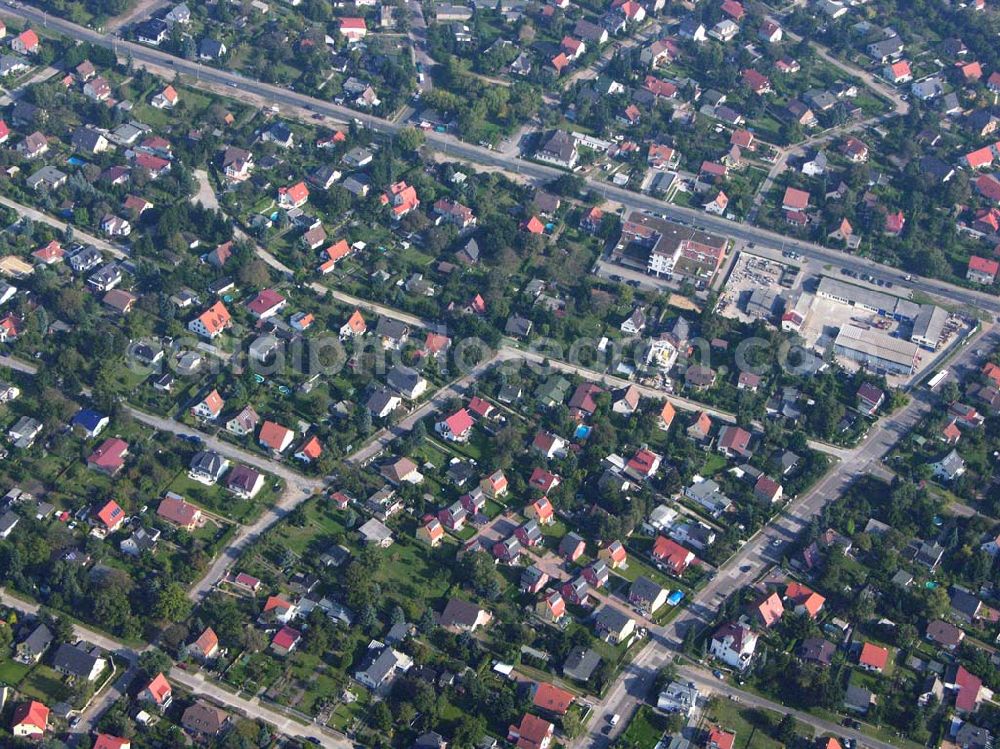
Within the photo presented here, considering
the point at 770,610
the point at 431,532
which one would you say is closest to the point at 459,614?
the point at 431,532

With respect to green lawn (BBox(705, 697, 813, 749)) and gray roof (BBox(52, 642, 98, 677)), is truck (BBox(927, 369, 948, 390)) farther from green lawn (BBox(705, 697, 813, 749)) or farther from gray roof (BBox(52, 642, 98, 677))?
gray roof (BBox(52, 642, 98, 677))

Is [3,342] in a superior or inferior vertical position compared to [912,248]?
inferior

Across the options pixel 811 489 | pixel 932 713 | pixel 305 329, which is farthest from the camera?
pixel 305 329

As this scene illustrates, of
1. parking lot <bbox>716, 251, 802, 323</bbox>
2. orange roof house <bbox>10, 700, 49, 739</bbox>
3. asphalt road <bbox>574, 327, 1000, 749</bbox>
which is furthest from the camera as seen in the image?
parking lot <bbox>716, 251, 802, 323</bbox>

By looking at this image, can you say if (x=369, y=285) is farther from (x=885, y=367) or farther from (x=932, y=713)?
(x=932, y=713)

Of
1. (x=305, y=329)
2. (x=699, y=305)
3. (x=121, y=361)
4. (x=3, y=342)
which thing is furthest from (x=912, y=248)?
(x=3, y=342)

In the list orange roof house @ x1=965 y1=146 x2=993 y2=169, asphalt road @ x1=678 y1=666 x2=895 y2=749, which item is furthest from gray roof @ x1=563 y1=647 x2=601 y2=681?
orange roof house @ x1=965 y1=146 x2=993 y2=169

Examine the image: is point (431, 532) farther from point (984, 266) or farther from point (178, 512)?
point (984, 266)

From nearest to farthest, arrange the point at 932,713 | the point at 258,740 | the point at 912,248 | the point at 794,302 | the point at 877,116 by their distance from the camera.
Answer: the point at 258,740, the point at 932,713, the point at 794,302, the point at 912,248, the point at 877,116
